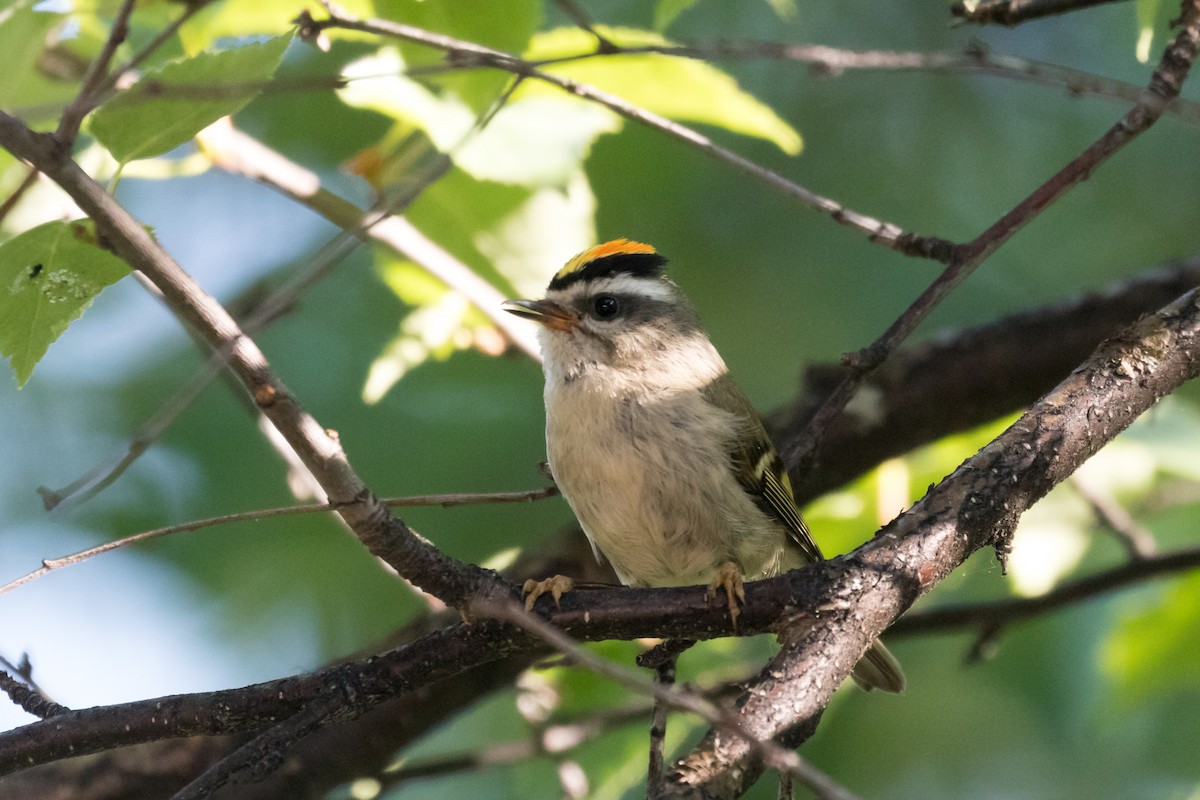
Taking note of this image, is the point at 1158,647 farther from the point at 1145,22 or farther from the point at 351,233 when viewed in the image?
the point at 351,233

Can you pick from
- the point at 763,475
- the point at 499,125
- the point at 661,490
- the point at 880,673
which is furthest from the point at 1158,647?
the point at 499,125

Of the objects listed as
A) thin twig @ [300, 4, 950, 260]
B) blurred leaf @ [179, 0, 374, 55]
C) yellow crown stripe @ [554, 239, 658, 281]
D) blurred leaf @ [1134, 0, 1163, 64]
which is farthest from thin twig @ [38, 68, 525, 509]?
blurred leaf @ [1134, 0, 1163, 64]

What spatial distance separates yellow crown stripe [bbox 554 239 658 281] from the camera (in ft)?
10.8

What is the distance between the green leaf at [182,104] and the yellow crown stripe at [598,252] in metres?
1.48

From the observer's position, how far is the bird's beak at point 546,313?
3.06 m

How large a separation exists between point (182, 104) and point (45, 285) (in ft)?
1.10

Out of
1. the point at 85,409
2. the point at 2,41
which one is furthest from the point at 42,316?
the point at 85,409

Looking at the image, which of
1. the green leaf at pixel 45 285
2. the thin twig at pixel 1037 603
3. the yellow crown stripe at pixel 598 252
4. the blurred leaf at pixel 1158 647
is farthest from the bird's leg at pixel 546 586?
the blurred leaf at pixel 1158 647

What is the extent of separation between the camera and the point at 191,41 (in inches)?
99.7

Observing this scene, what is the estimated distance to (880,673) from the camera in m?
3.13

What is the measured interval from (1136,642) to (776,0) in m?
2.03

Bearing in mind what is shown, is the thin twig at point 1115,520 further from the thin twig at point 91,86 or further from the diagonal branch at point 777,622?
the thin twig at point 91,86

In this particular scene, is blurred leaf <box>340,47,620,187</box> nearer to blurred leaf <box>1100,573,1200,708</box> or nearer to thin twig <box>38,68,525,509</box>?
thin twig <box>38,68,525,509</box>

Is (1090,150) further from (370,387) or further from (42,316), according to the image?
(42,316)
